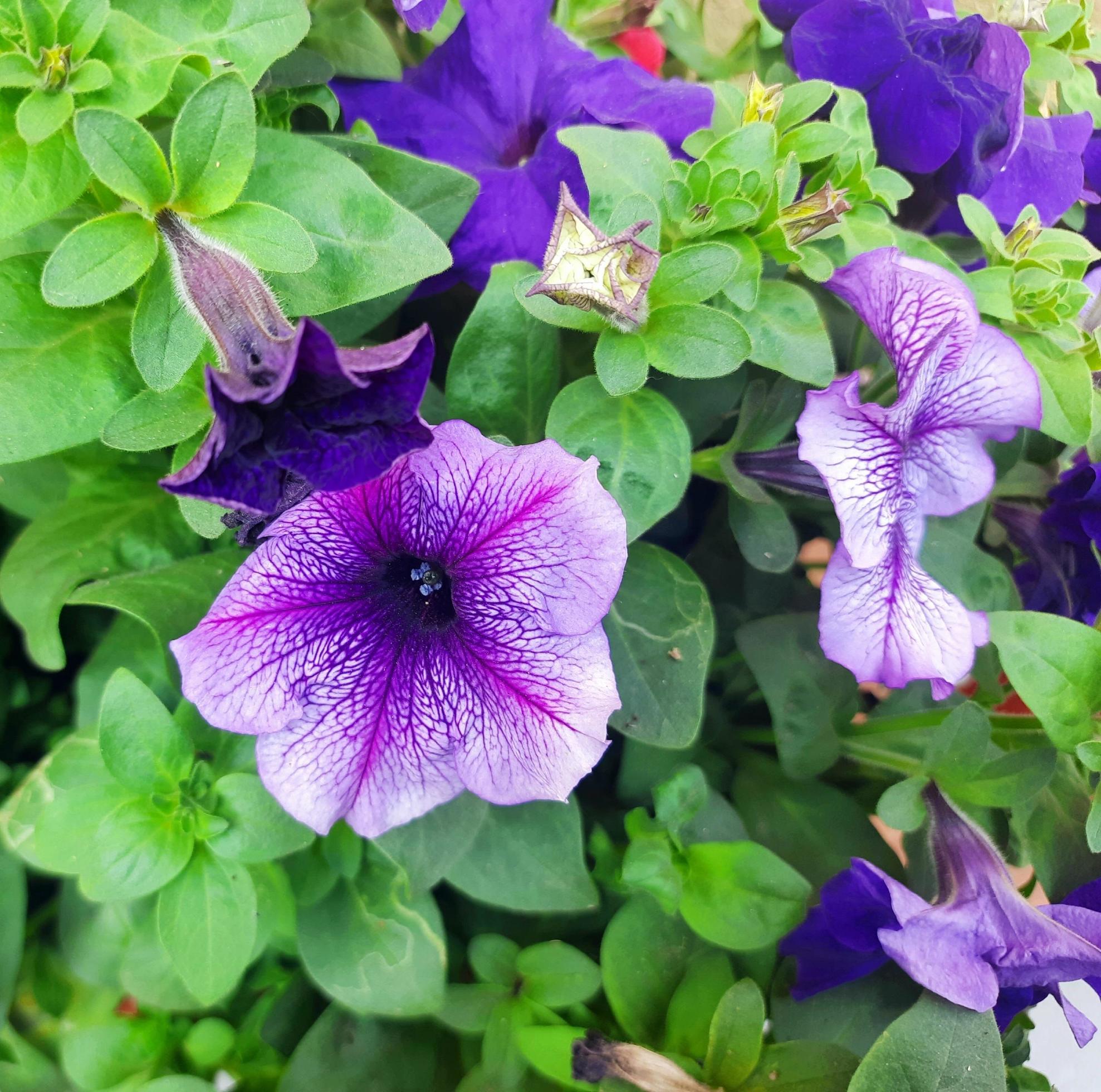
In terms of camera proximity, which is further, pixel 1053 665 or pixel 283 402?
pixel 1053 665

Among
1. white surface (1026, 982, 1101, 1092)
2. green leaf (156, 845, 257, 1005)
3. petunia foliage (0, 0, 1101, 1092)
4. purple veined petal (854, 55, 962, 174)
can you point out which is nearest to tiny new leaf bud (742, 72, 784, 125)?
petunia foliage (0, 0, 1101, 1092)

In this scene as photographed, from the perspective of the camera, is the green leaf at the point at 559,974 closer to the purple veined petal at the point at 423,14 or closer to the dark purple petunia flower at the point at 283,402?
the dark purple petunia flower at the point at 283,402

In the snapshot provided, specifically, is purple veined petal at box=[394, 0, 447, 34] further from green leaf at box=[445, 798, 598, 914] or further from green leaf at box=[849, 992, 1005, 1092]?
green leaf at box=[849, 992, 1005, 1092]

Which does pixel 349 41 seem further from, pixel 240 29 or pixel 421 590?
pixel 421 590

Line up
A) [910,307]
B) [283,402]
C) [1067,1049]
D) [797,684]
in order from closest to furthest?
1. [283,402]
2. [910,307]
3. [797,684]
4. [1067,1049]

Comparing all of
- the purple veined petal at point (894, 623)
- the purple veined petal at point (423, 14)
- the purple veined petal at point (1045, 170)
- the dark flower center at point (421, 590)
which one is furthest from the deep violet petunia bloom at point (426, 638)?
the purple veined petal at point (1045, 170)

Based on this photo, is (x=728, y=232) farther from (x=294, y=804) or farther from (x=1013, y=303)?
(x=294, y=804)

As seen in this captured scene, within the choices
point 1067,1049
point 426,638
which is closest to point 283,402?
point 426,638
